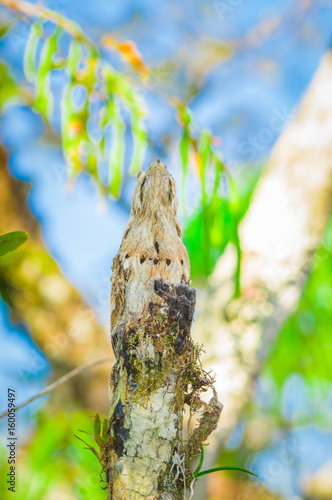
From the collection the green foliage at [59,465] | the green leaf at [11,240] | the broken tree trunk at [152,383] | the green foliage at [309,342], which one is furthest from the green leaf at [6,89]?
the green foliage at [309,342]

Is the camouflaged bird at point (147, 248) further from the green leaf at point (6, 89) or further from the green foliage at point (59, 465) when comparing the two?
the green leaf at point (6, 89)

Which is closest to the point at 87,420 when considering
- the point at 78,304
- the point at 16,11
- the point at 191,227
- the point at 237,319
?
the point at 237,319

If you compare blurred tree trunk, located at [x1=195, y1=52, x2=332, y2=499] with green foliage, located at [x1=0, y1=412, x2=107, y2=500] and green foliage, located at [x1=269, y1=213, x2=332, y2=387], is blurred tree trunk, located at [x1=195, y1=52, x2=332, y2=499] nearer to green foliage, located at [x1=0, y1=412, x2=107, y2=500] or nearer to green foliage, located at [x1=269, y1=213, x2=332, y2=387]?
green foliage, located at [x1=0, y1=412, x2=107, y2=500]

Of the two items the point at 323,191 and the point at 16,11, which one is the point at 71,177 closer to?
the point at 16,11

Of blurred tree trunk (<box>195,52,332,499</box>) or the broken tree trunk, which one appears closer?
the broken tree trunk

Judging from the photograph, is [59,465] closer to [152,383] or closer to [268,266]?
[268,266]

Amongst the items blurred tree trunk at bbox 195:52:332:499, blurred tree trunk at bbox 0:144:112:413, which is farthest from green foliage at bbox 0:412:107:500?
blurred tree trunk at bbox 0:144:112:413
